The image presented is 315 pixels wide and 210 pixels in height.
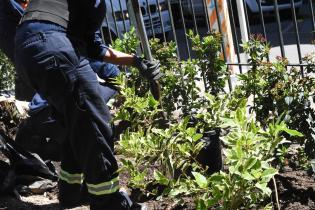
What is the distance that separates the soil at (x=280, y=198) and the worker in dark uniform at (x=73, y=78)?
10.9 inches

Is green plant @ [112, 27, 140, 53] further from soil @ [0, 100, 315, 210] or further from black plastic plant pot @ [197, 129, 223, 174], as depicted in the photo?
black plastic plant pot @ [197, 129, 223, 174]

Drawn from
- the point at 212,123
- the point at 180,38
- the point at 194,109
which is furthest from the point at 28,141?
the point at 180,38

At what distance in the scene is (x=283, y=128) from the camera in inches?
91.6

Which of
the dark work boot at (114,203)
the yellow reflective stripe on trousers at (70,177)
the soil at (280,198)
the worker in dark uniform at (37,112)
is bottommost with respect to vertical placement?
the soil at (280,198)

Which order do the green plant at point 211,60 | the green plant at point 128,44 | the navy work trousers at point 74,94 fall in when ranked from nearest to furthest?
the navy work trousers at point 74,94 < the green plant at point 211,60 < the green plant at point 128,44

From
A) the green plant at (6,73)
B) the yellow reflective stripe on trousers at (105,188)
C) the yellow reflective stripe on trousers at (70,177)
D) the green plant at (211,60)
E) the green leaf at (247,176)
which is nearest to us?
the green leaf at (247,176)

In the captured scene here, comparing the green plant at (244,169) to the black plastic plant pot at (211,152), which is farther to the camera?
the black plastic plant pot at (211,152)

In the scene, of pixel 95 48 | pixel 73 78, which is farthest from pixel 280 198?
pixel 95 48

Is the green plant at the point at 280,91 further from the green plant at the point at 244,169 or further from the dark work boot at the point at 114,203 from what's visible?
the dark work boot at the point at 114,203

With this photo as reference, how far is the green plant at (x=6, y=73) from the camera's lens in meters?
6.47

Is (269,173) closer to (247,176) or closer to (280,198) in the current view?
(247,176)

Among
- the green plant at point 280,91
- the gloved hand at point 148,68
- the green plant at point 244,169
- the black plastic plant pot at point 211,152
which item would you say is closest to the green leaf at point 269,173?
the green plant at point 244,169

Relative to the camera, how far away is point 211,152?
3.45 meters

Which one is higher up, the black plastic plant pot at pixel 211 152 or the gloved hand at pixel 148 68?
the gloved hand at pixel 148 68
